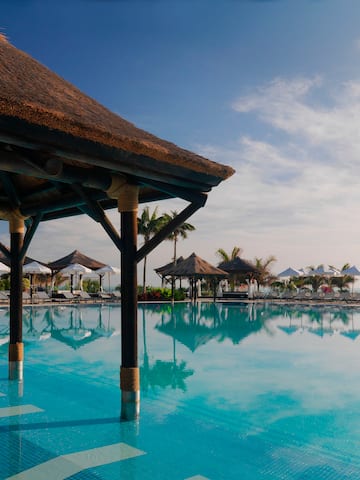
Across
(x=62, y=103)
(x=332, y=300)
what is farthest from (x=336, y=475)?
(x=332, y=300)

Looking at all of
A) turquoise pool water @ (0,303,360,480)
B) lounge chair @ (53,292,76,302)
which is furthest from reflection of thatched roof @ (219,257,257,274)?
turquoise pool water @ (0,303,360,480)

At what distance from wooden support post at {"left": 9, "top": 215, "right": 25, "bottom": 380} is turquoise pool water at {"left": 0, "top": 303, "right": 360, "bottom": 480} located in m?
0.35

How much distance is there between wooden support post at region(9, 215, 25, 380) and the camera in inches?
294

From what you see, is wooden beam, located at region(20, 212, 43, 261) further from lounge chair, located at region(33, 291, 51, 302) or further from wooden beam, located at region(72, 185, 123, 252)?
lounge chair, located at region(33, 291, 51, 302)

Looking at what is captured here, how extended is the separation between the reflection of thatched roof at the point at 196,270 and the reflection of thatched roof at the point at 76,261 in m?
5.30

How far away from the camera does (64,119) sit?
4.30 metres

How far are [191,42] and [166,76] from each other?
48.6 inches

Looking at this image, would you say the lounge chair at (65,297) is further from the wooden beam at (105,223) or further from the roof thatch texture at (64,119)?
the wooden beam at (105,223)

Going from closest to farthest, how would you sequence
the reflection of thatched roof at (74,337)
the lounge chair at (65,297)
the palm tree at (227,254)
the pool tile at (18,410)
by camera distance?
the pool tile at (18,410)
the reflection of thatched roof at (74,337)
the lounge chair at (65,297)
the palm tree at (227,254)

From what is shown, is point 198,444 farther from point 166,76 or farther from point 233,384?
point 166,76

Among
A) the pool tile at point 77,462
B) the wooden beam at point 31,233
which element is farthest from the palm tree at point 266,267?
the pool tile at point 77,462

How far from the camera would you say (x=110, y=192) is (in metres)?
5.74

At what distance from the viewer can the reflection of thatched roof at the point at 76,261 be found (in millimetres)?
29862

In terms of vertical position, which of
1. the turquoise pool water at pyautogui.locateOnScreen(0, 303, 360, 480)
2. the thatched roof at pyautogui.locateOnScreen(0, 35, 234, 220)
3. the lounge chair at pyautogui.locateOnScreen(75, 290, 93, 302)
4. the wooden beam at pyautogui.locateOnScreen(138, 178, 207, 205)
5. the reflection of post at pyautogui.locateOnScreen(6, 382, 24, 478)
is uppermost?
the thatched roof at pyautogui.locateOnScreen(0, 35, 234, 220)
